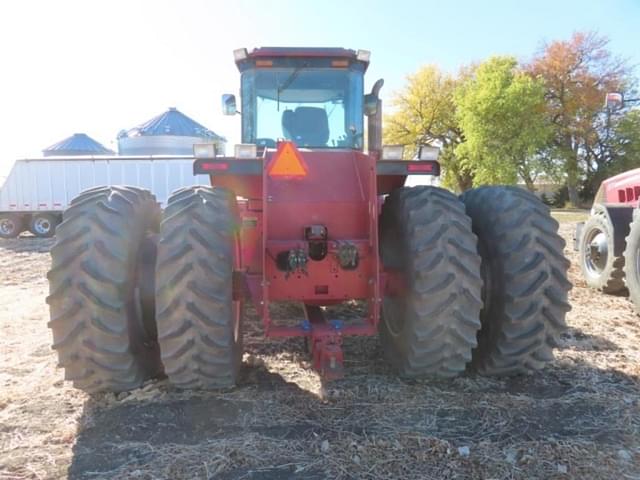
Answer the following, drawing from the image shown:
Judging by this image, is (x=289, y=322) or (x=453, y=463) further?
(x=289, y=322)

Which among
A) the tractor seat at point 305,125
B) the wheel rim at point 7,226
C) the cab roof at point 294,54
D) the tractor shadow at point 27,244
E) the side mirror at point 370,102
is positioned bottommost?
the tractor shadow at point 27,244

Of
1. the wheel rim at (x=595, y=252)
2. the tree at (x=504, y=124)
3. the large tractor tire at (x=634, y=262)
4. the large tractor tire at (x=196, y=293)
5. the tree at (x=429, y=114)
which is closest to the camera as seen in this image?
the large tractor tire at (x=196, y=293)

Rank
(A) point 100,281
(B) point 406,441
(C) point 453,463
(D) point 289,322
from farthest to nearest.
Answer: (D) point 289,322, (A) point 100,281, (B) point 406,441, (C) point 453,463

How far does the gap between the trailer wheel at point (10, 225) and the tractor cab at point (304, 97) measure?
19.1 metres

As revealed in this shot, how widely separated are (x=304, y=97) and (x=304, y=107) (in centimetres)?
9

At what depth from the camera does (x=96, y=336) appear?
12.0 ft

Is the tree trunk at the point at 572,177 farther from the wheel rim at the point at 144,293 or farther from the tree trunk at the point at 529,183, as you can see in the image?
the wheel rim at the point at 144,293

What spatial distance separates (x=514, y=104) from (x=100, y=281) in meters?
37.8

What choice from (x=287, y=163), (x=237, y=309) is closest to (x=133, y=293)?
(x=237, y=309)

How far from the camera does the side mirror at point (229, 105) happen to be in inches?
220

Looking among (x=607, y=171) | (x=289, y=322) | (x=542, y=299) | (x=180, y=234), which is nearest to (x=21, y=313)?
(x=289, y=322)

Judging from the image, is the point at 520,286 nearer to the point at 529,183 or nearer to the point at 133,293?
the point at 133,293

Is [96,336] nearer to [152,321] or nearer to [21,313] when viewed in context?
[152,321]

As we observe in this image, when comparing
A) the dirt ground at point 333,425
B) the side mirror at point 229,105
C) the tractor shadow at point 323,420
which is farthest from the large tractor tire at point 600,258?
the side mirror at point 229,105
